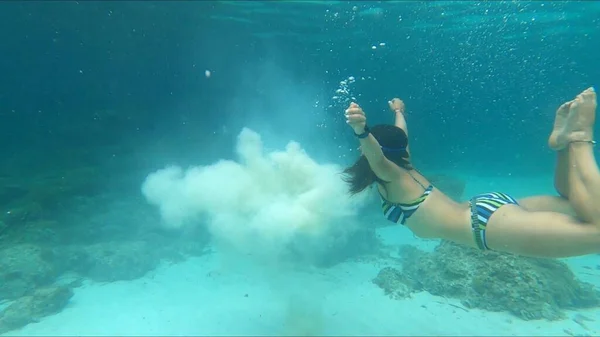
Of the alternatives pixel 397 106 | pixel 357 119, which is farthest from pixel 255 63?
pixel 357 119

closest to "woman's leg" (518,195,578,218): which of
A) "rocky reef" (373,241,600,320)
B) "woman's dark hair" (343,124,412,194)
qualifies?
"woman's dark hair" (343,124,412,194)

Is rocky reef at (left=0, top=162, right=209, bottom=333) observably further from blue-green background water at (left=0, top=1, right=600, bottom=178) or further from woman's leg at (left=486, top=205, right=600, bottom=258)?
woman's leg at (left=486, top=205, right=600, bottom=258)

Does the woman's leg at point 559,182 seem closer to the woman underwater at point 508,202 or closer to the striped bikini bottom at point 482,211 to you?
the woman underwater at point 508,202

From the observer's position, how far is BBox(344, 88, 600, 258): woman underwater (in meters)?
3.36

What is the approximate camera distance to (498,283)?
8.88 metres

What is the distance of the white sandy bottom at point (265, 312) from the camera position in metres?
8.07

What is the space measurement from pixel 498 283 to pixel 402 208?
21.7 feet

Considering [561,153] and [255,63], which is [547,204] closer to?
[561,153]

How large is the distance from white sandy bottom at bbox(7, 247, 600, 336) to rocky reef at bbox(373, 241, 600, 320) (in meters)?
0.26

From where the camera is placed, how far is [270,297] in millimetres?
9594

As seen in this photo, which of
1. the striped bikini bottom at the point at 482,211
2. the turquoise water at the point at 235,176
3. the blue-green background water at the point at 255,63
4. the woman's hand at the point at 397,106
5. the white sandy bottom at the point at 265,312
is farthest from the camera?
the blue-green background water at the point at 255,63

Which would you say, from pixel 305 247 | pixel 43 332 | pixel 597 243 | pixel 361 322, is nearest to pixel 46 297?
pixel 43 332

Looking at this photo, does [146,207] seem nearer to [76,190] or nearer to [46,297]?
[76,190]

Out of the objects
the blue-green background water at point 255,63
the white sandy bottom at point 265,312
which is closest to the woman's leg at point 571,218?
the white sandy bottom at point 265,312
